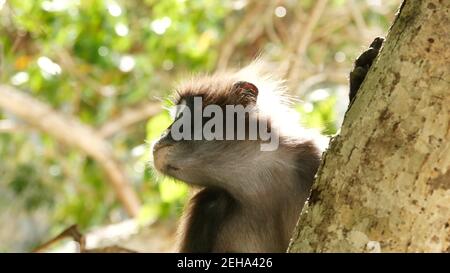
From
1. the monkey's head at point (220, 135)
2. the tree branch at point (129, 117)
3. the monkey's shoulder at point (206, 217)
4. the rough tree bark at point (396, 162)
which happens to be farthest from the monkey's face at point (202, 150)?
the tree branch at point (129, 117)

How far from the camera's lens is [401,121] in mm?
1684

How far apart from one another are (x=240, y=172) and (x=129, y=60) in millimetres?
3926

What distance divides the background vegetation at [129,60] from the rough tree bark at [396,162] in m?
2.87

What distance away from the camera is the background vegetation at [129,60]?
5.90 metres

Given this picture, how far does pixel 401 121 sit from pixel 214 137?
4.36 ft

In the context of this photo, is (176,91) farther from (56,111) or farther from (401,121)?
(56,111)

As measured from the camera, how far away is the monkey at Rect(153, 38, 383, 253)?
291 centimetres

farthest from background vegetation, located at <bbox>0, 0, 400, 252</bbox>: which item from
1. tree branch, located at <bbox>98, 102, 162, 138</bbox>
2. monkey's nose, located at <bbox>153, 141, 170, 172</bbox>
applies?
monkey's nose, located at <bbox>153, 141, 170, 172</bbox>

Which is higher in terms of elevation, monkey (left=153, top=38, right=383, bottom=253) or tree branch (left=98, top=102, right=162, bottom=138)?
tree branch (left=98, top=102, right=162, bottom=138)

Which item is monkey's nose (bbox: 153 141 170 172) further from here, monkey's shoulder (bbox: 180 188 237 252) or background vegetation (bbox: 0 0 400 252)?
background vegetation (bbox: 0 0 400 252)

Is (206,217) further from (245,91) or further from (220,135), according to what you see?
(245,91)

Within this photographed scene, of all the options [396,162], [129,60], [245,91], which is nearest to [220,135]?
[245,91]

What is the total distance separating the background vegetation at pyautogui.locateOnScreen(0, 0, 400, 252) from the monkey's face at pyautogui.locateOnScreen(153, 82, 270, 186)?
67.1 inches

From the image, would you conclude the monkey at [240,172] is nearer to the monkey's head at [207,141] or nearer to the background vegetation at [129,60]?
the monkey's head at [207,141]
